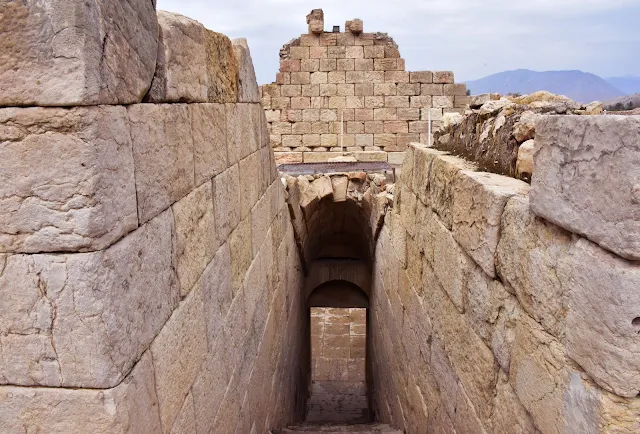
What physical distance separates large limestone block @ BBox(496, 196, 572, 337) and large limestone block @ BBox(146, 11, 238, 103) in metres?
1.47

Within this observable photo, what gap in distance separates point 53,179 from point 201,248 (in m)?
1.01

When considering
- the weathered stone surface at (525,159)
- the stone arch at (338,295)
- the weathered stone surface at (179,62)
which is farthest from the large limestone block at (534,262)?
the stone arch at (338,295)

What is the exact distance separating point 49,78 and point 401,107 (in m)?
10.5

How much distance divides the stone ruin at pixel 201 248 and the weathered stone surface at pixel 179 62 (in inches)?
0.5

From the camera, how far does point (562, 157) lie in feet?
5.19

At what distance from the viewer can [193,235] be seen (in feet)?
6.97

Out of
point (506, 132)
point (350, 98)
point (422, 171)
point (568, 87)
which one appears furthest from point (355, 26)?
point (568, 87)

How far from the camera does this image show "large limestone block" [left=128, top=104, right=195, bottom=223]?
1.57 metres

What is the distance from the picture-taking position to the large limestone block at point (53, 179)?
1.25m

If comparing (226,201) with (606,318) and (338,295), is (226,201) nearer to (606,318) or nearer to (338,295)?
(606,318)

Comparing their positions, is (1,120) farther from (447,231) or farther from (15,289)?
(447,231)

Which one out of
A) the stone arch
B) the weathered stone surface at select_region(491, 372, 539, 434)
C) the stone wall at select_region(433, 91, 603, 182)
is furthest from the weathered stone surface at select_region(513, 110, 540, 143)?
the stone arch

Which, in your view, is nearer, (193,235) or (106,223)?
(106,223)

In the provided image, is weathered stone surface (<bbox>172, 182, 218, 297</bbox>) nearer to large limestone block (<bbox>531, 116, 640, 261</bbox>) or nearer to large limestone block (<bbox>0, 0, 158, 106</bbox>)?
large limestone block (<bbox>0, 0, 158, 106</bbox>)
